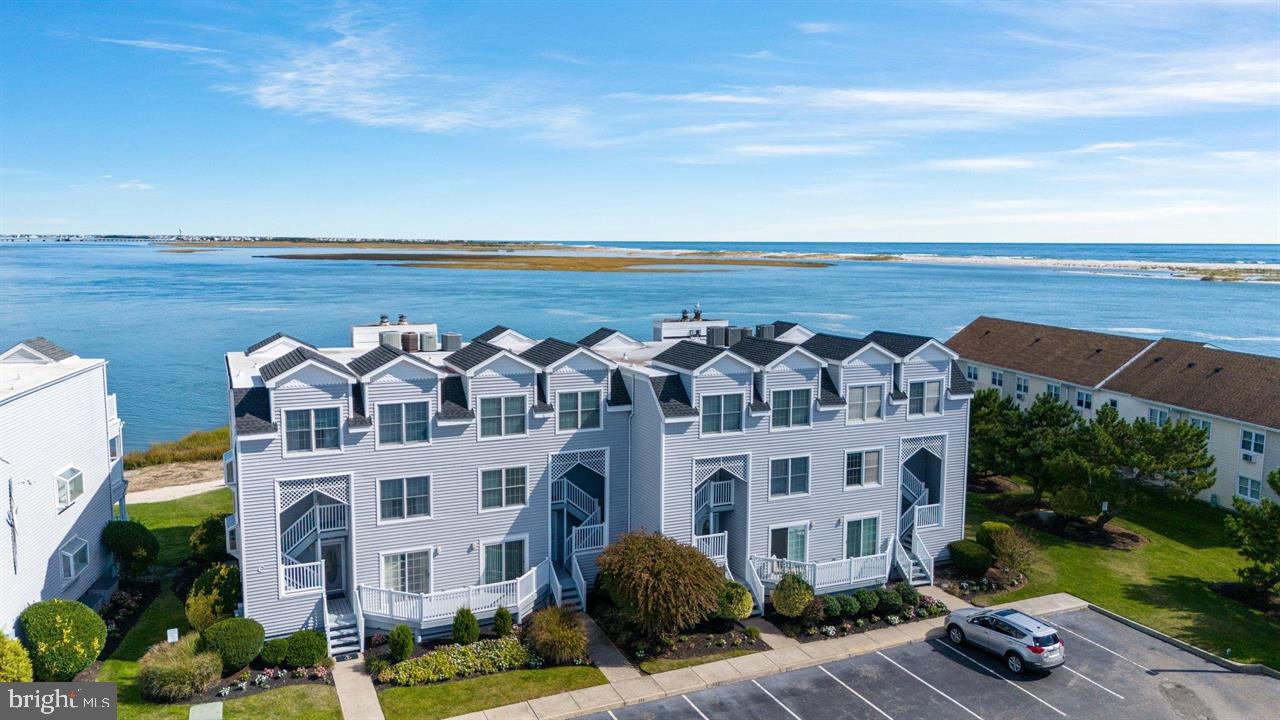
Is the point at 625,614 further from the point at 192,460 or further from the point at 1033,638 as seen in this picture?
the point at 192,460

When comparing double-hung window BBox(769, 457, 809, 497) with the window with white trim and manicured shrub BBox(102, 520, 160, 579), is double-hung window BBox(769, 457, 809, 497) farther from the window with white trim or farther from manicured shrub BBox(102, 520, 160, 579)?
the window with white trim

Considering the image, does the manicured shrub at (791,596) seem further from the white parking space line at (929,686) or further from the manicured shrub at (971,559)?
the manicured shrub at (971,559)

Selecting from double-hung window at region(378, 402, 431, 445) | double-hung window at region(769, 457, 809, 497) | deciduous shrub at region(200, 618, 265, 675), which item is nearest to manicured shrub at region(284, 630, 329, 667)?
deciduous shrub at region(200, 618, 265, 675)

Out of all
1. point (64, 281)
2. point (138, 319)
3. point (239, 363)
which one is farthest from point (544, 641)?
point (64, 281)

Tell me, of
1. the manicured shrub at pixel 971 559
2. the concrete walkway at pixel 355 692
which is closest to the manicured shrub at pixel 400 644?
the concrete walkway at pixel 355 692

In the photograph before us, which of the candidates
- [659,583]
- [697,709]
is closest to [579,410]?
[659,583]
